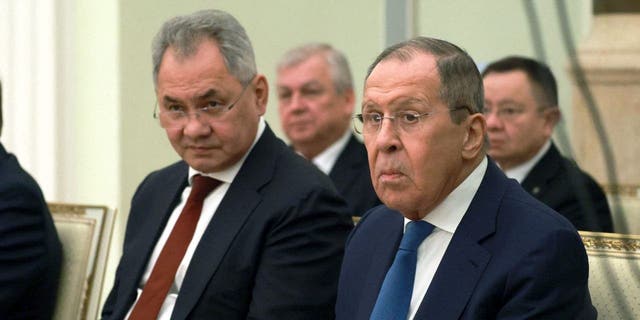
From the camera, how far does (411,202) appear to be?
293cm

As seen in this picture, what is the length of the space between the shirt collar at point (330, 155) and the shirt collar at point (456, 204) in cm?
284

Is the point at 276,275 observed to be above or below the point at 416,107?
below

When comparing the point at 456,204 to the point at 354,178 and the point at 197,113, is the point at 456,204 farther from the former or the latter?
the point at 354,178

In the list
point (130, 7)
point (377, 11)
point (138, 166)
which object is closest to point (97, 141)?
point (138, 166)

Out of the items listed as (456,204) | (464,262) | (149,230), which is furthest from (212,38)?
(464,262)

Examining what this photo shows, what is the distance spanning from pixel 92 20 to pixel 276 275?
341 cm

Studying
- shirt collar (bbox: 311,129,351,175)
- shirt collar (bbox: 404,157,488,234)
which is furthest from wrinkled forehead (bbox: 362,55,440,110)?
shirt collar (bbox: 311,129,351,175)

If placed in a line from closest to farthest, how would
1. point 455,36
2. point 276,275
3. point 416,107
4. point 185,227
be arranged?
point 416,107
point 276,275
point 185,227
point 455,36

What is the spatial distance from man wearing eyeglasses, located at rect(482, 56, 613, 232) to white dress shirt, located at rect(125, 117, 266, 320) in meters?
1.39

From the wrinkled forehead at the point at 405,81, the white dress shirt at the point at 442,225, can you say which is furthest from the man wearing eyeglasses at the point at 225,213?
the wrinkled forehead at the point at 405,81

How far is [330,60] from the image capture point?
6074mm

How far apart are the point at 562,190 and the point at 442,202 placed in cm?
177

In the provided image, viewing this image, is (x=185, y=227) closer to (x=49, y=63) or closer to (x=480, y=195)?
(x=480, y=195)

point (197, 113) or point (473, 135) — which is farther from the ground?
point (473, 135)
